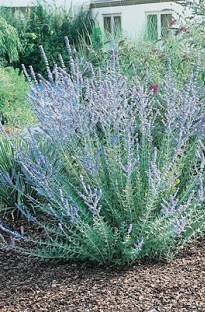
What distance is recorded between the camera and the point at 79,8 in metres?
18.6

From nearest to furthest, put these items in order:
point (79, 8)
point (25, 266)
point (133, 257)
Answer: point (133, 257) → point (25, 266) → point (79, 8)

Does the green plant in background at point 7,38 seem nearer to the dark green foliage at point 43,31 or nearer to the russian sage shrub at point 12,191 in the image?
the dark green foliage at point 43,31

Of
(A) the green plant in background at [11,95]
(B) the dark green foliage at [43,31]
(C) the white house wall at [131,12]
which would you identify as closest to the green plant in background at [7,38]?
(A) the green plant in background at [11,95]

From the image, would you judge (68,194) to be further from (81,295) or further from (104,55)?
(104,55)

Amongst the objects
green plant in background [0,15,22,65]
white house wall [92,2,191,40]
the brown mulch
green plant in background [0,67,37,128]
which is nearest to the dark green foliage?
white house wall [92,2,191,40]

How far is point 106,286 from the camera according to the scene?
328 cm

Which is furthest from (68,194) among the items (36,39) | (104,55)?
(36,39)

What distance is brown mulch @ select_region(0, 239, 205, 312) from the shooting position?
120 inches

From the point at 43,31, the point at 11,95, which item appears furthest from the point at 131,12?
the point at 11,95

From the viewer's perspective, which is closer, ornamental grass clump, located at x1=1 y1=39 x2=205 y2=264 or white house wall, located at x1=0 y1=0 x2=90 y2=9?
ornamental grass clump, located at x1=1 y1=39 x2=205 y2=264

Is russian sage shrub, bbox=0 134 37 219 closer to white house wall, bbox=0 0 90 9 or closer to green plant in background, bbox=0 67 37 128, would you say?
green plant in background, bbox=0 67 37 128

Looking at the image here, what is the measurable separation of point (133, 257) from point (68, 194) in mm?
560

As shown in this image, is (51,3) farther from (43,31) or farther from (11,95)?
(11,95)

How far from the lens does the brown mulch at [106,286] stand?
305 centimetres
